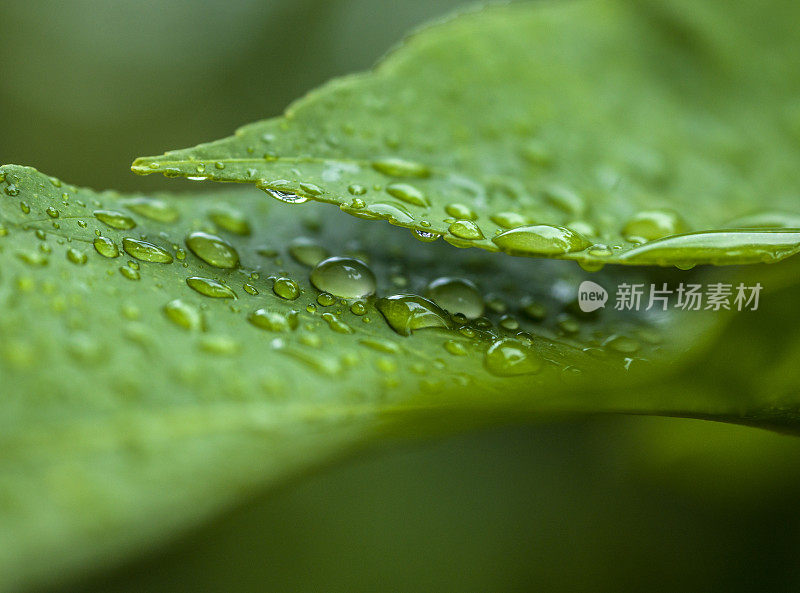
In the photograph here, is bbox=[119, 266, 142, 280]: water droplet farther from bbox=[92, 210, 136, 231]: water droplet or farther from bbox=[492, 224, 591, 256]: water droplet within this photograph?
bbox=[492, 224, 591, 256]: water droplet

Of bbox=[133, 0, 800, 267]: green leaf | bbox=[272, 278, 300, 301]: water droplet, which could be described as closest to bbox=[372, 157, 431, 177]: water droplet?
bbox=[133, 0, 800, 267]: green leaf

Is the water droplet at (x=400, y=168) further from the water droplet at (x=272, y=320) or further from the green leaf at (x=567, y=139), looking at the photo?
the water droplet at (x=272, y=320)

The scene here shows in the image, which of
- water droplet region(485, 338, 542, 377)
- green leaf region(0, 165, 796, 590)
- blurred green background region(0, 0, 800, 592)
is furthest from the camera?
blurred green background region(0, 0, 800, 592)

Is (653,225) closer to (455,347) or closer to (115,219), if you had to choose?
(455,347)

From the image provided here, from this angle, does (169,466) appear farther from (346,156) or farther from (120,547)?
(346,156)

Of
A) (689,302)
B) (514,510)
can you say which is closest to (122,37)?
(514,510)

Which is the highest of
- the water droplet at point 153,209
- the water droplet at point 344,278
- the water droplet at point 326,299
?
the water droplet at point 153,209

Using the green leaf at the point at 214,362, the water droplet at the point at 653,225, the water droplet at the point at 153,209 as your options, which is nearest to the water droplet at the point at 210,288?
the green leaf at the point at 214,362
